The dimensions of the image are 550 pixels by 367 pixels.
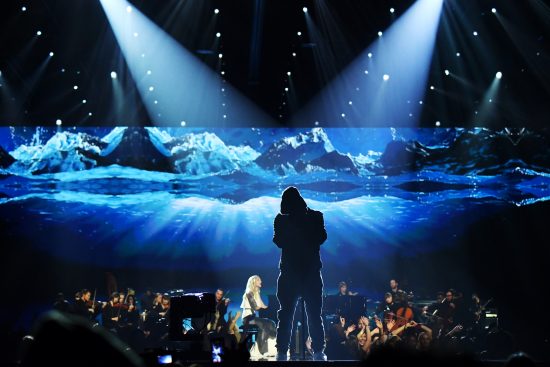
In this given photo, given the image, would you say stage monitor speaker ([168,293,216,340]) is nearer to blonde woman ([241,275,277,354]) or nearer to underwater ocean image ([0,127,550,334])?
blonde woman ([241,275,277,354])

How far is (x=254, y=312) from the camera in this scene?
10.8 metres

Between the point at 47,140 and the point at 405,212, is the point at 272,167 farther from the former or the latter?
the point at 47,140

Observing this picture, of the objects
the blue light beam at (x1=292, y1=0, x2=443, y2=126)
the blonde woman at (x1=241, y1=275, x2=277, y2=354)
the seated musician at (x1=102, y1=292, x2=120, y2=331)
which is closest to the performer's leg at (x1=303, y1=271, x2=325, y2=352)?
the blonde woman at (x1=241, y1=275, x2=277, y2=354)

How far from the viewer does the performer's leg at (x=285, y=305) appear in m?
6.79

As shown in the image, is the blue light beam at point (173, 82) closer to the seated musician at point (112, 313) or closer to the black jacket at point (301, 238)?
the seated musician at point (112, 313)

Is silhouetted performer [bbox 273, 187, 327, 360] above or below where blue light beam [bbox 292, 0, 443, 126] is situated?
below

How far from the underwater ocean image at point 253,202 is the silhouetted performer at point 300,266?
4768 millimetres

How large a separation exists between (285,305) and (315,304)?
352 millimetres

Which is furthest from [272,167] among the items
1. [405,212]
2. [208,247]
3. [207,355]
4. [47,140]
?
[207,355]

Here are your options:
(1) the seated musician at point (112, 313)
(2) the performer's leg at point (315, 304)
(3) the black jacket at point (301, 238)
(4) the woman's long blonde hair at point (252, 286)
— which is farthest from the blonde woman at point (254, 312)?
(3) the black jacket at point (301, 238)

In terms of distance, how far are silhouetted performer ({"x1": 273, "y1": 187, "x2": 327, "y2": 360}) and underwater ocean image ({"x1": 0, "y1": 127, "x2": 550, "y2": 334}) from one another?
188 inches

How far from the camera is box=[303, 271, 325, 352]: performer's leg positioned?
6.77m

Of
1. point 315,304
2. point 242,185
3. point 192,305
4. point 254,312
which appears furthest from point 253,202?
point 192,305

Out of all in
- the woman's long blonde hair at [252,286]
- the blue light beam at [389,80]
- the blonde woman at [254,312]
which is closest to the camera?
the blue light beam at [389,80]
